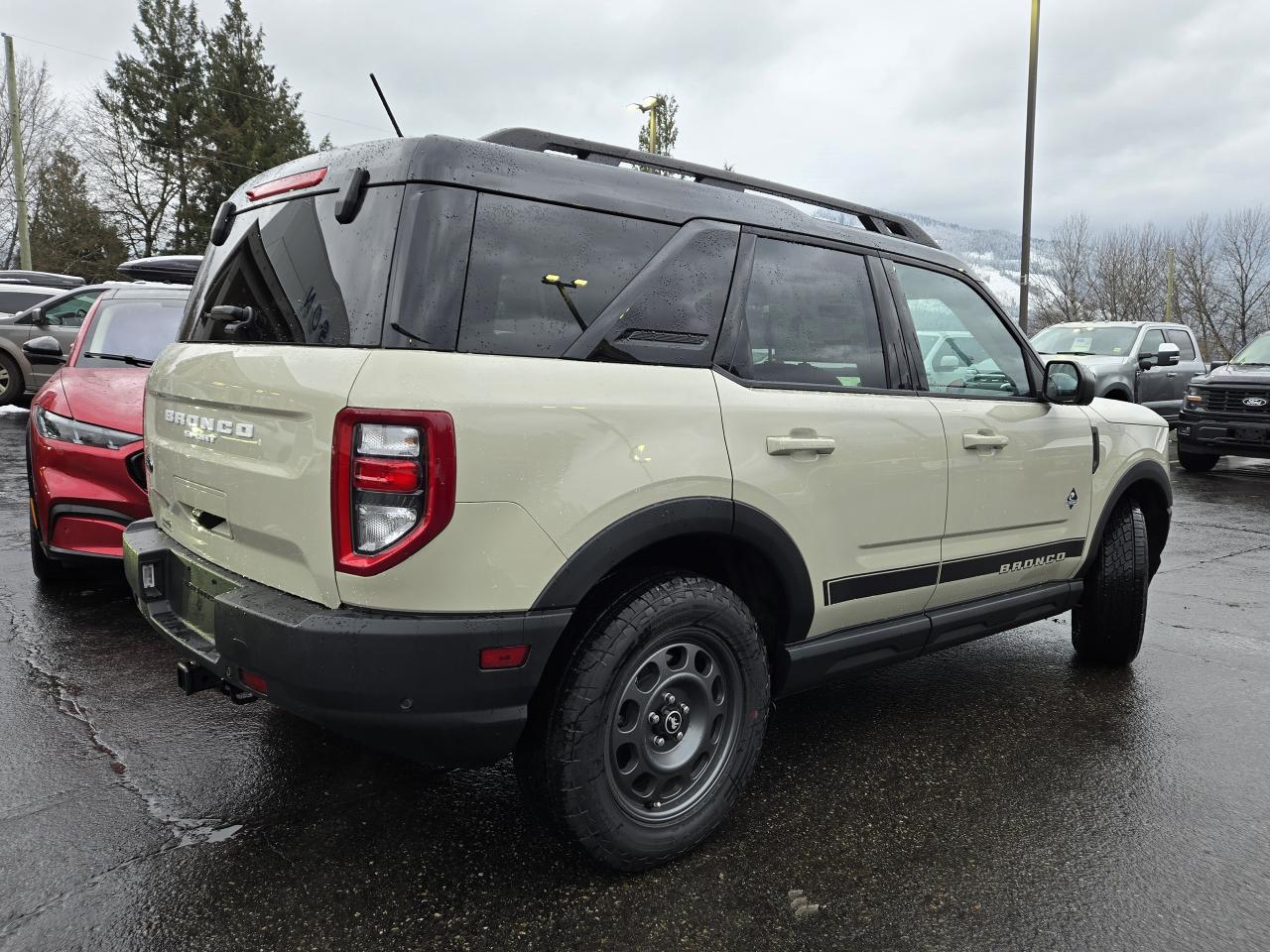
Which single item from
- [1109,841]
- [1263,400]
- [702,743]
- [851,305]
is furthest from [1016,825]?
[1263,400]

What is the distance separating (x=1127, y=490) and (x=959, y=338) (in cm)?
130

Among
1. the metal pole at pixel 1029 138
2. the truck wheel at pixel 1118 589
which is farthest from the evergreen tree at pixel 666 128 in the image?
the truck wheel at pixel 1118 589

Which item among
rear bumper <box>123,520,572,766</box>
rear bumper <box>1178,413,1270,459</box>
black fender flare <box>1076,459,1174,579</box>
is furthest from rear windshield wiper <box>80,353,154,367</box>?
rear bumper <box>1178,413,1270,459</box>

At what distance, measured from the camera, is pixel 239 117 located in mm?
34344

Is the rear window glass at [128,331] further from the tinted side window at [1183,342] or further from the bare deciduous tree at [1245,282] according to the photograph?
the bare deciduous tree at [1245,282]

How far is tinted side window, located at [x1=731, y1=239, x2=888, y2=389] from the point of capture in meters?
2.85

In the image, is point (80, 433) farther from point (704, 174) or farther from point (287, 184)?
point (704, 174)

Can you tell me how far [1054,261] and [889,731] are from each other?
143ft

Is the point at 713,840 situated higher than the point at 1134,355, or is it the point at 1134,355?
the point at 1134,355

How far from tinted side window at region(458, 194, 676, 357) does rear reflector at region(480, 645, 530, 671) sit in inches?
27.5

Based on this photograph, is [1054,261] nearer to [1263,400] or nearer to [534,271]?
[1263,400]

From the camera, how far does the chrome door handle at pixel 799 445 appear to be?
2711mm

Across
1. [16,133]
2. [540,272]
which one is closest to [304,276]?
[540,272]

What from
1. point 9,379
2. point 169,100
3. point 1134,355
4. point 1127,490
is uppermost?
point 169,100
